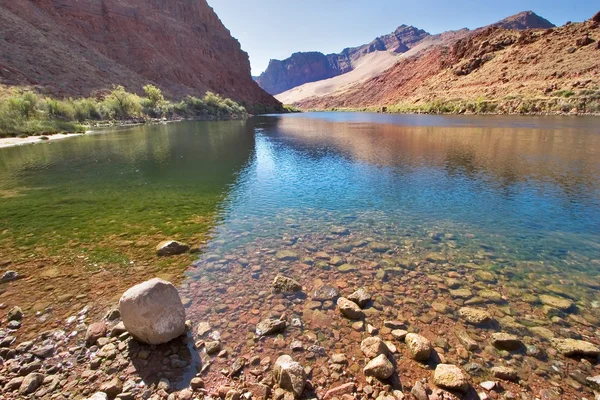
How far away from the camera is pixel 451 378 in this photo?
4.85m

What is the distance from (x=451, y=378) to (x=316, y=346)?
2264 mm

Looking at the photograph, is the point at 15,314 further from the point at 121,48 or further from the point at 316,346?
the point at 121,48

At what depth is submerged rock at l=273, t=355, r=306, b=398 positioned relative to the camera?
478cm

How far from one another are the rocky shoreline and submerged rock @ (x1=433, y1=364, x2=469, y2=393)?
21 mm

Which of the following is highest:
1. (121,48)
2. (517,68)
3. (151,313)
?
(121,48)

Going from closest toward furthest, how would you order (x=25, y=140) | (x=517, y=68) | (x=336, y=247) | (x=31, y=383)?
(x=31, y=383), (x=336, y=247), (x=25, y=140), (x=517, y=68)

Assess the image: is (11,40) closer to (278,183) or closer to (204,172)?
(204,172)

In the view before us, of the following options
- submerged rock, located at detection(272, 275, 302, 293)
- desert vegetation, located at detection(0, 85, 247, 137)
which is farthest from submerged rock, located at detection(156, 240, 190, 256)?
desert vegetation, located at detection(0, 85, 247, 137)

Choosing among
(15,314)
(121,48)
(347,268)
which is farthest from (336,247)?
(121,48)

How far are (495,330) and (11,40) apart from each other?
301 ft

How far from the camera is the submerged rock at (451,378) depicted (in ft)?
15.6

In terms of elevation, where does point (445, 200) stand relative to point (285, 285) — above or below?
above

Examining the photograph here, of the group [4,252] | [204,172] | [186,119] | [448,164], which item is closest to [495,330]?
[4,252]

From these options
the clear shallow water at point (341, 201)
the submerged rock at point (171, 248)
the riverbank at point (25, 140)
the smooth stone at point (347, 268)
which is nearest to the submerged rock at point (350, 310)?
the smooth stone at point (347, 268)
